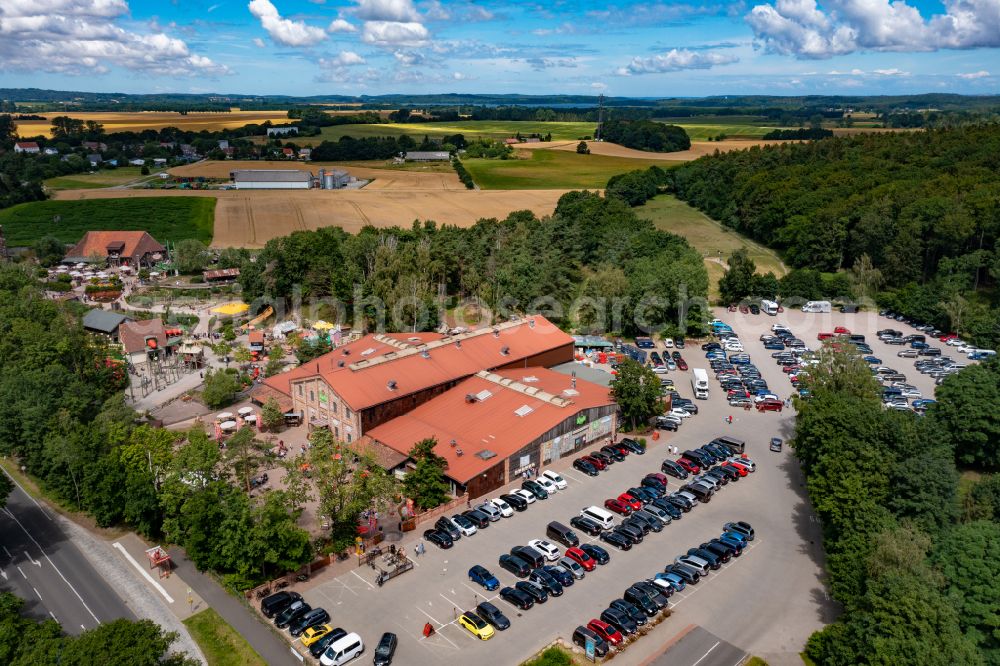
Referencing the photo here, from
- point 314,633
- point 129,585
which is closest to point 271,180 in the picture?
point 129,585

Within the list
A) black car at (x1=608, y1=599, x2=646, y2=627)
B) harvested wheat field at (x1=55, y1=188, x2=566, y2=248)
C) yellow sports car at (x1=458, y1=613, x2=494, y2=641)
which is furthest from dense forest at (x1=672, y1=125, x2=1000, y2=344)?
yellow sports car at (x1=458, y1=613, x2=494, y2=641)

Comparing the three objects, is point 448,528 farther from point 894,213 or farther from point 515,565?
point 894,213

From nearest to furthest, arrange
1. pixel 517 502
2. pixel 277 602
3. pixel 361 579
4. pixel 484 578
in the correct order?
pixel 277 602 < pixel 484 578 < pixel 361 579 < pixel 517 502

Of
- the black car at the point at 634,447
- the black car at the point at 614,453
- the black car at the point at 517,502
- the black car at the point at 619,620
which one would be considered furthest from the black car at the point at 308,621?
the black car at the point at 634,447

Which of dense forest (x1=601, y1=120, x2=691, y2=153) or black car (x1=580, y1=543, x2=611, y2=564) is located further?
dense forest (x1=601, y1=120, x2=691, y2=153)

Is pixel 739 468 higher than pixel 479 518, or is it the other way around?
pixel 479 518

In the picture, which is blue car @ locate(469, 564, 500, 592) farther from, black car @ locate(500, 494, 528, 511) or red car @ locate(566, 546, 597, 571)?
black car @ locate(500, 494, 528, 511)
